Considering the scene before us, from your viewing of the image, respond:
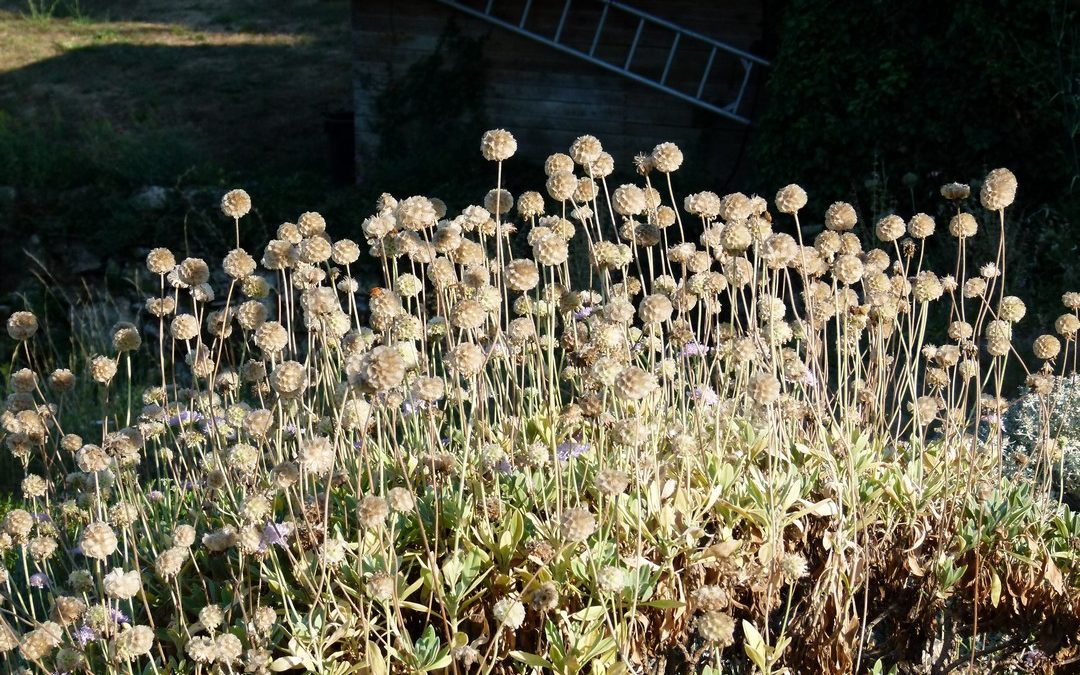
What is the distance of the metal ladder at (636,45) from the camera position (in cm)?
966

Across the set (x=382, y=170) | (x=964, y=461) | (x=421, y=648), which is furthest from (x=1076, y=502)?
(x=382, y=170)

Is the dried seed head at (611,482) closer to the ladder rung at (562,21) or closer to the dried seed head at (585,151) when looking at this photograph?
the dried seed head at (585,151)

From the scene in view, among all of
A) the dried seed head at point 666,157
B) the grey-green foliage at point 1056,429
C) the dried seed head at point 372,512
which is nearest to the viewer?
the dried seed head at point 372,512

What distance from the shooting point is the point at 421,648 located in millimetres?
2365

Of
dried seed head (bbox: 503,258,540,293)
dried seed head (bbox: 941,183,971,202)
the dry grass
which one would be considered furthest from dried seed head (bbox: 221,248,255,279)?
the dry grass

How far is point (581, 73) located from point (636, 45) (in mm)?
566

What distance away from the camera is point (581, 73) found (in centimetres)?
1032

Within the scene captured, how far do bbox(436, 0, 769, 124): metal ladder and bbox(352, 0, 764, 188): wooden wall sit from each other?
2.1 inches

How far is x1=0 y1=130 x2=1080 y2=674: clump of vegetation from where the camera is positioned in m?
2.38

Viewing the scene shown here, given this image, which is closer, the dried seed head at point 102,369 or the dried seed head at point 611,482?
the dried seed head at point 611,482

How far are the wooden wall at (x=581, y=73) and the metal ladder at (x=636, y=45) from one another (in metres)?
0.05

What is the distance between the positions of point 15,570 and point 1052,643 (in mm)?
3183

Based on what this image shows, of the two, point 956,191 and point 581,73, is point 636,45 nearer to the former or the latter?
point 581,73

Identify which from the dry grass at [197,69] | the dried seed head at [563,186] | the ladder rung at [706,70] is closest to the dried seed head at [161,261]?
the dried seed head at [563,186]
